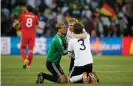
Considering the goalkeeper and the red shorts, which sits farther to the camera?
the red shorts

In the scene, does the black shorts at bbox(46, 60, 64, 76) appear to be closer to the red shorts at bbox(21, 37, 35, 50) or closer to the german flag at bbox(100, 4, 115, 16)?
the red shorts at bbox(21, 37, 35, 50)

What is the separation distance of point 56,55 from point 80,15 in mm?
17091

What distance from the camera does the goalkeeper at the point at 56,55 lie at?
48.8 ft

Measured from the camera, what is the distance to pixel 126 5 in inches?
1300

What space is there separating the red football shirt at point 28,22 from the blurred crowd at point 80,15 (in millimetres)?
10422

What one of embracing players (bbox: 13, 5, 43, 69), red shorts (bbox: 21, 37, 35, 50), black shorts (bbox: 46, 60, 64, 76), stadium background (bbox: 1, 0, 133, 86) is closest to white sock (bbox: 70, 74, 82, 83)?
black shorts (bbox: 46, 60, 64, 76)

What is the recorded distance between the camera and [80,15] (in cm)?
3212

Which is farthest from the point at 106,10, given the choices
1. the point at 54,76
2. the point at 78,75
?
the point at 78,75

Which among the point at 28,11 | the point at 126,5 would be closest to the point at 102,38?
the point at 126,5

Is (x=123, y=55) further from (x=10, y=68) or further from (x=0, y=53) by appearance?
(x=10, y=68)

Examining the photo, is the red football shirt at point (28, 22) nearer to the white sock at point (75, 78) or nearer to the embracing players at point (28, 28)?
the embracing players at point (28, 28)

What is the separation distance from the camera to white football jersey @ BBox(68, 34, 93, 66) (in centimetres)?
1435

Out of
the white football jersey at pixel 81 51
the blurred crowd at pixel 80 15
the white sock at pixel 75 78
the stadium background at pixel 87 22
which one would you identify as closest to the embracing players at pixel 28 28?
the white sock at pixel 75 78

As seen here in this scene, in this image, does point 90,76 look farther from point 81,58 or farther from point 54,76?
point 54,76
